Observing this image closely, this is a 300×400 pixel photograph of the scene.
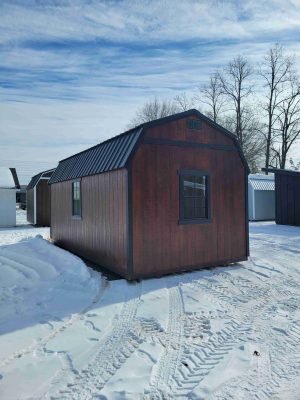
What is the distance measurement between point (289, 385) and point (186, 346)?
Result: 3.62ft

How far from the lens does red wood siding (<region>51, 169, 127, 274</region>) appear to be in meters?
6.70

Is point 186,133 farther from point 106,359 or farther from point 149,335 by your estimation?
point 106,359

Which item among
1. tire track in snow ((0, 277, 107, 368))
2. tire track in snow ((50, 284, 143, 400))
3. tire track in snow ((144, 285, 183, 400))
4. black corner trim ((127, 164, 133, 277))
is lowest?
tire track in snow ((144, 285, 183, 400))

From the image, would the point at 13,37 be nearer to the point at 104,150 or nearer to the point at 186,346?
the point at 104,150

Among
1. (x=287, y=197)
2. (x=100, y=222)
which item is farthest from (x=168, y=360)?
(x=287, y=197)

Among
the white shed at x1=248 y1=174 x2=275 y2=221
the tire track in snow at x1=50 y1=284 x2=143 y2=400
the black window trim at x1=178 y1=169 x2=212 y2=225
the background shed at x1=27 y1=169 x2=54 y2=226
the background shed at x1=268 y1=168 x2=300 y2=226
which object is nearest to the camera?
the tire track in snow at x1=50 y1=284 x2=143 y2=400

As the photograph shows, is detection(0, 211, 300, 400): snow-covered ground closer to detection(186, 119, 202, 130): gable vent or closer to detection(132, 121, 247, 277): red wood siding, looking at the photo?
detection(132, 121, 247, 277): red wood siding

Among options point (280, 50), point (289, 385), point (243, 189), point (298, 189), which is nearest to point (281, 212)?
point (298, 189)

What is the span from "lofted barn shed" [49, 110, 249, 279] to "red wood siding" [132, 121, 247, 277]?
0.8 inches

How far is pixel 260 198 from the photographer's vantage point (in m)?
19.7

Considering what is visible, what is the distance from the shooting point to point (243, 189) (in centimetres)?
813

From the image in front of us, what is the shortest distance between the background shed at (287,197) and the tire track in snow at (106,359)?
1349 centimetres

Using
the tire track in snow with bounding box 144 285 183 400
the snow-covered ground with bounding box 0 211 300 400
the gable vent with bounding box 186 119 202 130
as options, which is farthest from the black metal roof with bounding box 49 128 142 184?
the tire track in snow with bounding box 144 285 183 400

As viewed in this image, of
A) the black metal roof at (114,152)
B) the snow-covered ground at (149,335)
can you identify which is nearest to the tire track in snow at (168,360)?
the snow-covered ground at (149,335)
